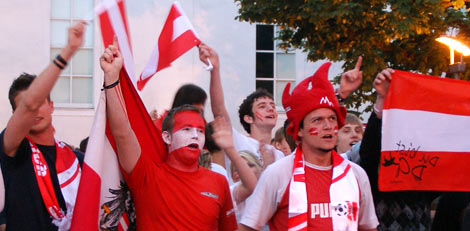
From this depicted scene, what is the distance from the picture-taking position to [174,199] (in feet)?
14.4

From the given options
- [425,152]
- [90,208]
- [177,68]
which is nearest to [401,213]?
[425,152]

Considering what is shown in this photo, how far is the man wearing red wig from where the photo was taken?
4.30 m

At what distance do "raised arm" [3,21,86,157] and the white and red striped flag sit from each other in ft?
1.30

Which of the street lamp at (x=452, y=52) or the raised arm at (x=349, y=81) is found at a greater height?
the street lamp at (x=452, y=52)

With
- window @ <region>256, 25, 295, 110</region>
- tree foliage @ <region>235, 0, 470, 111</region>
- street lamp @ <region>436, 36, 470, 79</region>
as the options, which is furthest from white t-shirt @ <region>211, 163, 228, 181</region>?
window @ <region>256, 25, 295, 110</region>

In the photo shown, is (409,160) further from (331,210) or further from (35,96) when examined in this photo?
(35,96)

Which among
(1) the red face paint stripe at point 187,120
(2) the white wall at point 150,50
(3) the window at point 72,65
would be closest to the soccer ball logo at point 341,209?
(1) the red face paint stripe at point 187,120

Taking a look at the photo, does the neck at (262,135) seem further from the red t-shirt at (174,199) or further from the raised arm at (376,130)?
the red t-shirt at (174,199)

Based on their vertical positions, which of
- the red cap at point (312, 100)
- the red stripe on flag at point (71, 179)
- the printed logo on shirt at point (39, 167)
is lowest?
the red stripe on flag at point (71, 179)

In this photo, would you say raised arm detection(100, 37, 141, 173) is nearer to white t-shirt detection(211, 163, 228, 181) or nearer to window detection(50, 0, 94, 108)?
white t-shirt detection(211, 163, 228, 181)

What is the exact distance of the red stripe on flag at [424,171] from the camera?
5.02 m

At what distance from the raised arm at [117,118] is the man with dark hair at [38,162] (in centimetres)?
25

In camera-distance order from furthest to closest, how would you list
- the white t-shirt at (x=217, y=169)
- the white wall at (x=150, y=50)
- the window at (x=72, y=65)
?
the window at (x=72, y=65)
the white wall at (x=150, y=50)
the white t-shirt at (x=217, y=169)

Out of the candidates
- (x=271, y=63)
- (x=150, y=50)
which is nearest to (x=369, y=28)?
(x=271, y=63)
